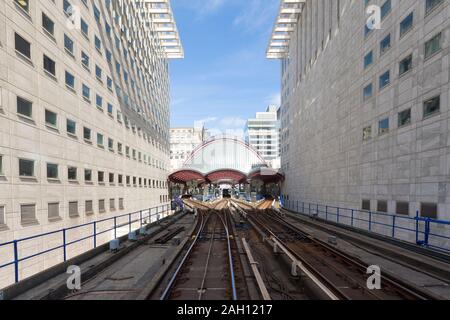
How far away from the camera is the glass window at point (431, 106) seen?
11305mm

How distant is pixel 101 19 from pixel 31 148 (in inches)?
622

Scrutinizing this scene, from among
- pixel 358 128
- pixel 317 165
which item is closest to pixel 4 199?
pixel 358 128

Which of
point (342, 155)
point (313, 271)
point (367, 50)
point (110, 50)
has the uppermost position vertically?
point (110, 50)

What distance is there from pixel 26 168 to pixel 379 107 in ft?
75.8

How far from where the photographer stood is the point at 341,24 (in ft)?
72.0

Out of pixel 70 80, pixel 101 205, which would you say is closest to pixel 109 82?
pixel 70 80

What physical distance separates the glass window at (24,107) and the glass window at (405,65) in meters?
22.5

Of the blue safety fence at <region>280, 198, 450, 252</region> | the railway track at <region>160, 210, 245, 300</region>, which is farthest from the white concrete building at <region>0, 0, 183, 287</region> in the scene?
the blue safety fence at <region>280, 198, 450, 252</region>

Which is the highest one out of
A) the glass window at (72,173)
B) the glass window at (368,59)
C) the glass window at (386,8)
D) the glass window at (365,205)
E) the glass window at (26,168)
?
the glass window at (386,8)

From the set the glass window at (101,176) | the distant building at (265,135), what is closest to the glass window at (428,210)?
the glass window at (101,176)

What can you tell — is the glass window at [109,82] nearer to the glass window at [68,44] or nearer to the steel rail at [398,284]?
the glass window at [68,44]

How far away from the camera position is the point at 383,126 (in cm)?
1552

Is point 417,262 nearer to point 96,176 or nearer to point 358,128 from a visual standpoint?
point 358,128

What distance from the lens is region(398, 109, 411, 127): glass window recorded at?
43.4 feet
